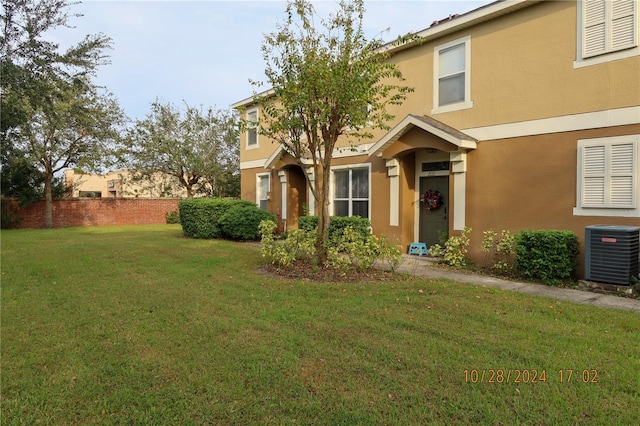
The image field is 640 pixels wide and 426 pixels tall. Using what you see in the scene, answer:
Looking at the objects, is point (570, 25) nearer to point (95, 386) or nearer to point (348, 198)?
point (348, 198)

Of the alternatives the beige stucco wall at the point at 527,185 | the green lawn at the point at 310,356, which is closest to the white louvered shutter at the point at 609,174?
the beige stucco wall at the point at 527,185

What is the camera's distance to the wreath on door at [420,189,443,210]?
10242 millimetres

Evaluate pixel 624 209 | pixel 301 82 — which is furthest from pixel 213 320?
pixel 624 209

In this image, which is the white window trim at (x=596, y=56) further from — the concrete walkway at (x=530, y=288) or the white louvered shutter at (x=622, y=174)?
the concrete walkway at (x=530, y=288)

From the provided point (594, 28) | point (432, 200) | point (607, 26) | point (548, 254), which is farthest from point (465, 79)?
point (548, 254)

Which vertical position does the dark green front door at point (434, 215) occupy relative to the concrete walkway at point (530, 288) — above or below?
above

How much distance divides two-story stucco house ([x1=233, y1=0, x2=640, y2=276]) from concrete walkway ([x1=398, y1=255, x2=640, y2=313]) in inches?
56.4

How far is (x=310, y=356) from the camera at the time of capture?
12.6ft

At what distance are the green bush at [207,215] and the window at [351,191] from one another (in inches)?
143

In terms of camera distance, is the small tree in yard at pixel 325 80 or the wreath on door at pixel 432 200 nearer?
the small tree in yard at pixel 325 80

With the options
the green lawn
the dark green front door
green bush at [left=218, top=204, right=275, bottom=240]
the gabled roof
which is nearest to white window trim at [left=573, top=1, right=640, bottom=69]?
the gabled roof

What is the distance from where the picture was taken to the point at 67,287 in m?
6.69

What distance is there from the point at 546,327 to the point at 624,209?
385 cm

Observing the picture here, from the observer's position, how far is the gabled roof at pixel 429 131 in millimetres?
8812
